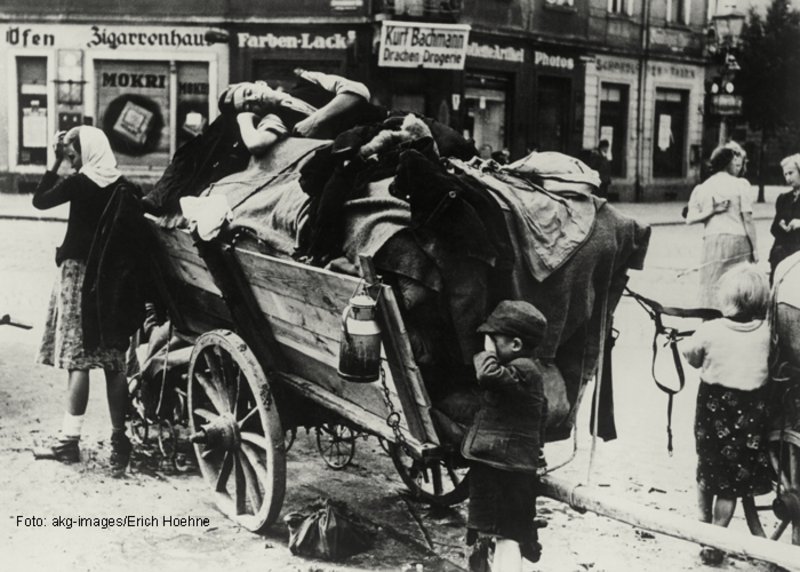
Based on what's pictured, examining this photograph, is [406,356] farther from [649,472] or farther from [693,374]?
[693,374]

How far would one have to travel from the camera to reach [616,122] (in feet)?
83.8

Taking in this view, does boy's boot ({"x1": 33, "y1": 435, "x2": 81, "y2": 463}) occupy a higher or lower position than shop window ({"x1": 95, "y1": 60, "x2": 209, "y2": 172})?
lower

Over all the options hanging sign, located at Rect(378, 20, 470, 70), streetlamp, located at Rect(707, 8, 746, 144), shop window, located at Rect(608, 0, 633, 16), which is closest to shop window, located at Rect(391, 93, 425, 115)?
hanging sign, located at Rect(378, 20, 470, 70)

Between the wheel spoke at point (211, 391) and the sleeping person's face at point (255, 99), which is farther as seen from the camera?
the sleeping person's face at point (255, 99)

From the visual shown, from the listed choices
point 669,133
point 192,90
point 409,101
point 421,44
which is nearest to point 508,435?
point 421,44

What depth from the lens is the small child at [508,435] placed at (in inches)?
138

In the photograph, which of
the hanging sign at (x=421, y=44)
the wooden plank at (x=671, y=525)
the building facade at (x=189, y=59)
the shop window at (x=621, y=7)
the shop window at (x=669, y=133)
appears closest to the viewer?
the wooden plank at (x=671, y=525)

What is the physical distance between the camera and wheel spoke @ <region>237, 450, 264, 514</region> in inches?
178

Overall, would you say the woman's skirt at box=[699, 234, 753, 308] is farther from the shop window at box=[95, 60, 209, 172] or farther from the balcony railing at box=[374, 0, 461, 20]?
the shop window at box=[95, 60, 209, 172]

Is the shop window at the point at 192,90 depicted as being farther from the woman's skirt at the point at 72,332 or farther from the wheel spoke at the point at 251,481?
the wheel spoke at the point at 251,481

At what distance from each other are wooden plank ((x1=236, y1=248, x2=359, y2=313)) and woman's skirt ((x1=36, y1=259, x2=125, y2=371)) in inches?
54.8

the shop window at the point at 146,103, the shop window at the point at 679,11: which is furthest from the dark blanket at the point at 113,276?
the shop window at the point at 679,11

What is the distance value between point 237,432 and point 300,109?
1.97 metres

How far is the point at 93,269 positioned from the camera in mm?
5414
